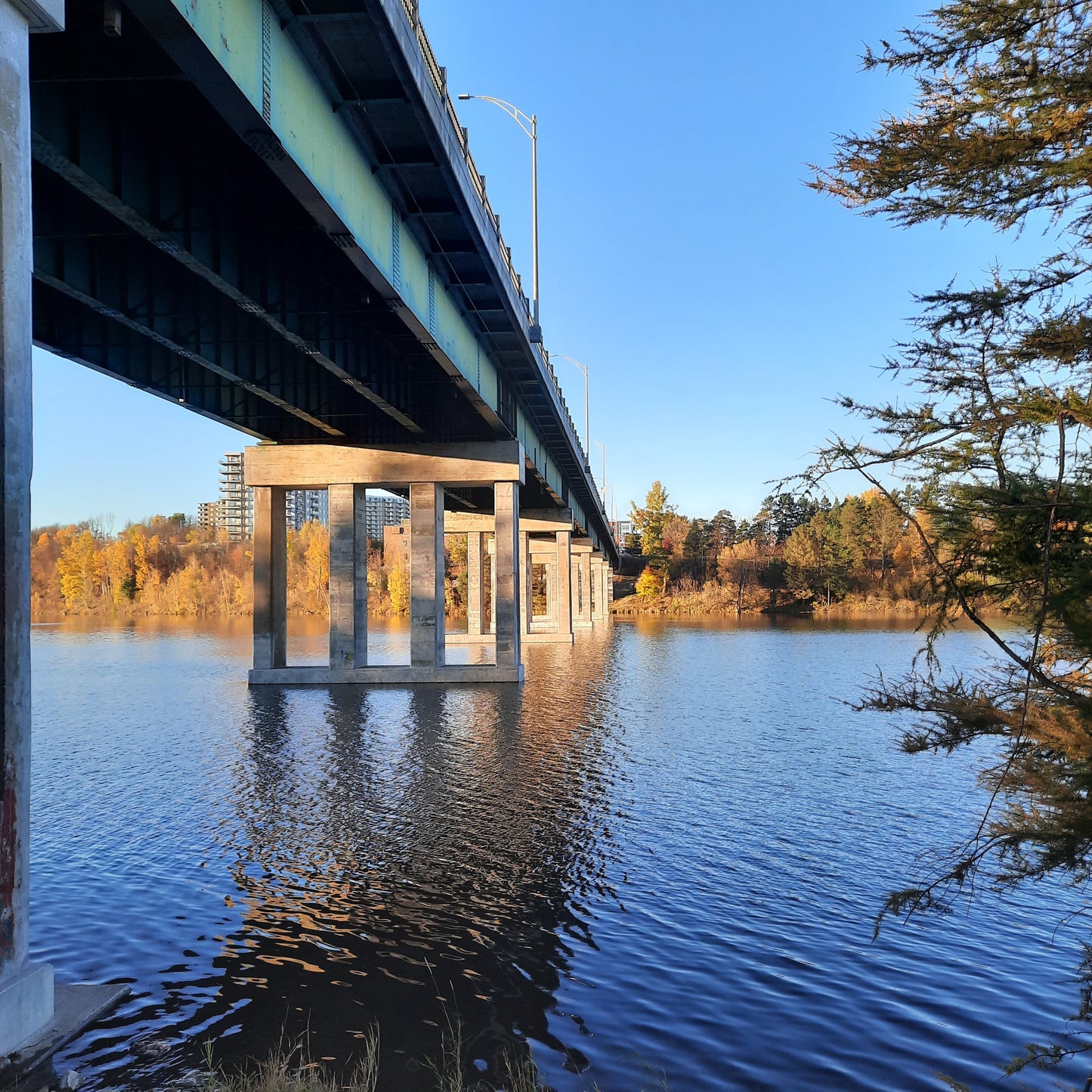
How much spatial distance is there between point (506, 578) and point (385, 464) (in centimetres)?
618

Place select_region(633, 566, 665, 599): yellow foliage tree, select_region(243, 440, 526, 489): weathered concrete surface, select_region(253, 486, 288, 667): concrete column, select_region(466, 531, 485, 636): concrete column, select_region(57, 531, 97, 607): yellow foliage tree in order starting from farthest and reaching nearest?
select_region(57, 531, 97, 607): yellow foliage tree
select_region(633, 566, 665, 599): yellow foliage tree
select_region(466, 531, 485, 636): concrete column
select_region(253, 486, 288, 667): concrete column
select_region(243, 440, 526, 489): weathered concrete surface

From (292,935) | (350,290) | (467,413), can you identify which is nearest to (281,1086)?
(292,935)

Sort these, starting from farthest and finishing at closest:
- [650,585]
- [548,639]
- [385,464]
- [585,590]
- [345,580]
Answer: [650,585] → [585,590] → [548,639] → [345,580] → [385,464]

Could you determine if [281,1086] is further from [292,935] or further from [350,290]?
[350,290]

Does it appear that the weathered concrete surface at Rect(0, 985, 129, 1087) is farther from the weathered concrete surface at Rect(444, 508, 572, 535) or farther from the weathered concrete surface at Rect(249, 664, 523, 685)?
the weathered concrete surface at Rect(444, 508, 572, 535)

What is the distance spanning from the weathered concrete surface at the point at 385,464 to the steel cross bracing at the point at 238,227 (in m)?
5.46

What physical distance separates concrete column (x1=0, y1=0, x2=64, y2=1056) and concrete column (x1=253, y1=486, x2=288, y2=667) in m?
31.4

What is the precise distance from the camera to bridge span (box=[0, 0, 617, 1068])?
291 inches

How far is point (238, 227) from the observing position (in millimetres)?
16281

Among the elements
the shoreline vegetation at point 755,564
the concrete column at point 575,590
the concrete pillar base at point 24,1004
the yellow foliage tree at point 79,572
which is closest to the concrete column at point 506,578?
the concrete pillar base at point 24,1004

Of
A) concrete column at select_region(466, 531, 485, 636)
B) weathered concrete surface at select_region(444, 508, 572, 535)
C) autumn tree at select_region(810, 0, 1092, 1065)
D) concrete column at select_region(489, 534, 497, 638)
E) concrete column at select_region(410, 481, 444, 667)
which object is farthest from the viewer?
concrete column at select_region(466, 531, 485, 636)

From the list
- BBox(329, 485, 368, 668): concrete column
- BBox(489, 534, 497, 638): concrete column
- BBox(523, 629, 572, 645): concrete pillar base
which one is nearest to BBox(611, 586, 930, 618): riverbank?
BBox(489, 534, 497, 638): concrete column

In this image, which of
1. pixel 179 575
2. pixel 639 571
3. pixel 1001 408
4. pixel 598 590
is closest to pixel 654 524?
pixel 639 571

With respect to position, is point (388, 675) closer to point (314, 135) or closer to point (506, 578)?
point (506, 578)
